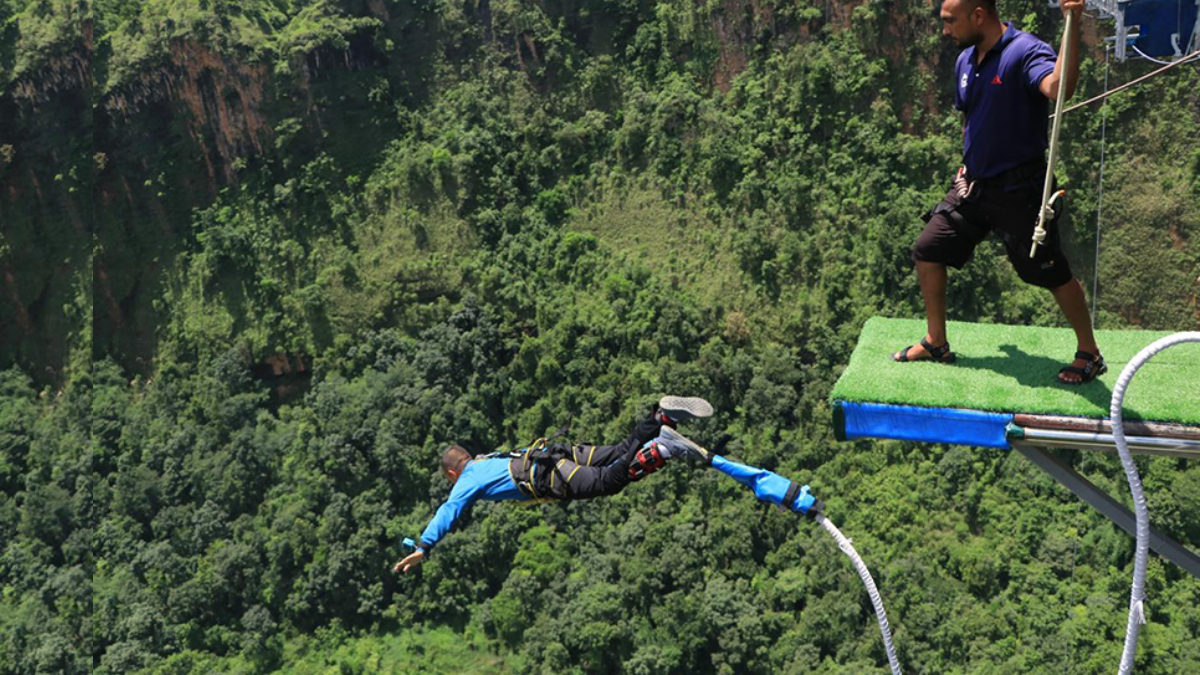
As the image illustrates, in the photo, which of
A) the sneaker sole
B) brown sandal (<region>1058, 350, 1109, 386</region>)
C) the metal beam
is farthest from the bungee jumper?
brown sandal (<region>1058, 350, 1109, 386</region>)

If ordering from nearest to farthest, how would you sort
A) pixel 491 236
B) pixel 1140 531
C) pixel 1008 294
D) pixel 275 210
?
pixel 1140 531 → pixel 1008 294 → pixel 491 236 → pixel 275 210

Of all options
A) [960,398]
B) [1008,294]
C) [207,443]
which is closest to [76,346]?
[207,443]

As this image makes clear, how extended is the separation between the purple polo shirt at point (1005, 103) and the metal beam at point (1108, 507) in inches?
62.8

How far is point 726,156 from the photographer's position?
98.9 ft

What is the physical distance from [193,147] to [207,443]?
9845mm

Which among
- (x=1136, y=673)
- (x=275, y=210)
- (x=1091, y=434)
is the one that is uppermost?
(x=1091, y=434)

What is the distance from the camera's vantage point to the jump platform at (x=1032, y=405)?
20.2ft

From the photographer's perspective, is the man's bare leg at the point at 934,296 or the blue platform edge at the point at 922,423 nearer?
the blue platform edge at the point at 922,423

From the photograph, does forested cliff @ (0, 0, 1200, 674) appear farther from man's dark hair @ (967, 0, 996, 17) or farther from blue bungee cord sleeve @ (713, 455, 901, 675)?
man's dark hair @ (967, 0, 996, 17)

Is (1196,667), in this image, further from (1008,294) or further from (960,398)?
(960,398)

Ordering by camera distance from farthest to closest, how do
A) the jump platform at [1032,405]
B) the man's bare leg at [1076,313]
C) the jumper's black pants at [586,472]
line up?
the jumper's black pants at [586,472], the man's bare leg at [1076,313], the jump platform at [1032,405]

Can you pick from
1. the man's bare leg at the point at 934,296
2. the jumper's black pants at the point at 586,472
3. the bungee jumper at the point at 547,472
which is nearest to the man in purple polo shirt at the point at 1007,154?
the man's bare leg at the point at 934,296

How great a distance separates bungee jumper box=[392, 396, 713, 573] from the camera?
7914mm

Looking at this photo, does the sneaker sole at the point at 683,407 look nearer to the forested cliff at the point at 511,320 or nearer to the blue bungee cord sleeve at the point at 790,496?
the blue bungee cord sleeve at the point at 790,496
